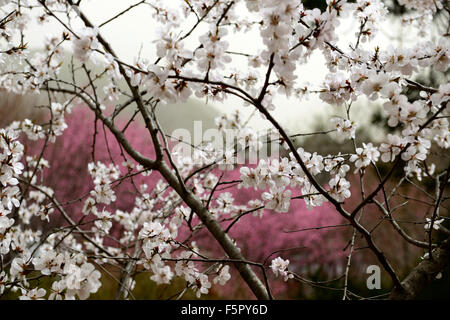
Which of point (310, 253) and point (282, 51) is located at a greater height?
point (310, 253)

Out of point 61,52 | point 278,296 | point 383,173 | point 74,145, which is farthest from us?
point 74,145

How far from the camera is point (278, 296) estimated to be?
5516 millimetres

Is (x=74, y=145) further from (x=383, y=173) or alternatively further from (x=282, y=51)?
(x=282, y=51)

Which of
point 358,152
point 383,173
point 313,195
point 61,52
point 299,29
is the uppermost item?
point 383,173

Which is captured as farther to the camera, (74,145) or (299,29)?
(74,145)

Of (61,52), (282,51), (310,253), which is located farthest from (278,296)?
(282,51)

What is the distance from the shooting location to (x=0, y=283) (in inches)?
48.9

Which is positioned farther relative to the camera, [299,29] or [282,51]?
[299,29]

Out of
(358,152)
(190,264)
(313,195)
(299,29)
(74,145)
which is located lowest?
(190,264)

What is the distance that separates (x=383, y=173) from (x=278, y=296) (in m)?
2.51
